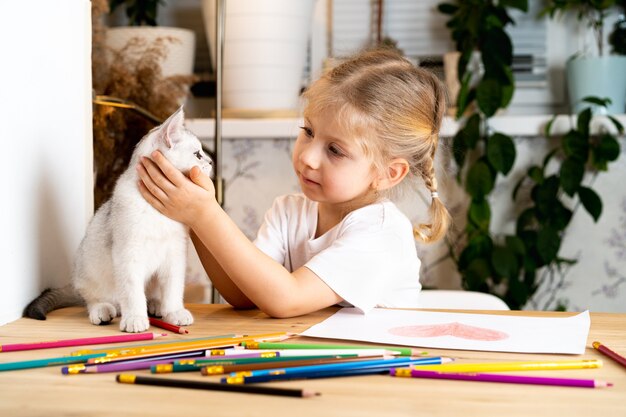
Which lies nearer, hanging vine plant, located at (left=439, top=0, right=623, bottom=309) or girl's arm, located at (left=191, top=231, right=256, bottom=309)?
girl's arm, located at (left=191, top=231, right=256, bottom=309)

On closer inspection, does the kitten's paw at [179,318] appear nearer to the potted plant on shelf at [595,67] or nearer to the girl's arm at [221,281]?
the girl's arm at [221,281]

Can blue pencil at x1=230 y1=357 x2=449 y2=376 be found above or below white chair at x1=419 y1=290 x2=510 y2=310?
above

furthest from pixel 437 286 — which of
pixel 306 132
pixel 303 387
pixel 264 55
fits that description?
pixel 303 387

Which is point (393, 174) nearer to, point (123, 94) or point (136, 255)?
point (136, 255)

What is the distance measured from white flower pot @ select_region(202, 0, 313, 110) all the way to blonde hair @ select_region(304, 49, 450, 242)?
0.98m

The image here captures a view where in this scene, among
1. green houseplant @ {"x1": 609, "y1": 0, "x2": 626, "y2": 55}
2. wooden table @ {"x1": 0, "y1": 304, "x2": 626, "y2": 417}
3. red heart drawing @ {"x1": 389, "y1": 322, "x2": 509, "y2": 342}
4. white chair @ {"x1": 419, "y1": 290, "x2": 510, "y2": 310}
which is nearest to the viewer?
wooden table @ {"x1": 0, "y1": 304, "x2": 626, "y2": 417}

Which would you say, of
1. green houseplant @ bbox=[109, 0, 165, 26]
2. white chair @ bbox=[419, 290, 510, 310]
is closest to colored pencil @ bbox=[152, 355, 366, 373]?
white chair @ bbox=[419, 290, 510, 310]

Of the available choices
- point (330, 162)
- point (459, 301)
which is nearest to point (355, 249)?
point (330, 162)

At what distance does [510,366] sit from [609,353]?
4.5 inches

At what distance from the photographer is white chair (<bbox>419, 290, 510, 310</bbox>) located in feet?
4.44

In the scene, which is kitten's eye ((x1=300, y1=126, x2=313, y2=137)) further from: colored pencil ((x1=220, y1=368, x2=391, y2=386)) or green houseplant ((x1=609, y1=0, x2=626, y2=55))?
green houseplant ((x1=609, y1=0, x2=626, y2=55))

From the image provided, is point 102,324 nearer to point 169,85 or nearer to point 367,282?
point 367,282

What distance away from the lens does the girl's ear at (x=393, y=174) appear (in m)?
1.03

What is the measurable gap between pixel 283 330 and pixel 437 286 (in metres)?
1.45
